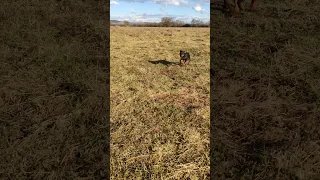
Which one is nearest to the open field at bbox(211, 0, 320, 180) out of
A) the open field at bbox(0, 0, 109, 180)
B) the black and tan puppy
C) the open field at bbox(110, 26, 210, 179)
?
the open field at bbox(110, 26, 210, 179)

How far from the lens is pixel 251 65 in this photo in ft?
14.3

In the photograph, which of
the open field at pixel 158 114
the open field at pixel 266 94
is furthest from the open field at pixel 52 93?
the open field at pixel 266 94

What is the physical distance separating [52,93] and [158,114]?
5.58 feet

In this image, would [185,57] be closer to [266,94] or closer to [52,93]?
[266,94]

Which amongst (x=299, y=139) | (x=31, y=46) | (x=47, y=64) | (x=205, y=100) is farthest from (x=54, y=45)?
(x=299, y=139)

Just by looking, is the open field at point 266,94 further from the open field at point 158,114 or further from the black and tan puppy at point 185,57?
the black and tan puppy at point 185,57

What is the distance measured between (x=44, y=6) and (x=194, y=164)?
603 cm

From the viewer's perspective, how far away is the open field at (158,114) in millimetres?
2434

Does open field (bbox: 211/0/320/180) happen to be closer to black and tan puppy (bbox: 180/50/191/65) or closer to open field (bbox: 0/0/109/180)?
black and tan puppy (bbox: 180/50/191/65)

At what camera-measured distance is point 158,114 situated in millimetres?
3207

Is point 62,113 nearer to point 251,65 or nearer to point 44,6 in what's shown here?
point 251,65

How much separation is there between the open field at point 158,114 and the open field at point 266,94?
0.21 meters

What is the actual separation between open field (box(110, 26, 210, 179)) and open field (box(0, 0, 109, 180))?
0.21 meters

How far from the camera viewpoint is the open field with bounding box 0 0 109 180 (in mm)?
2500
